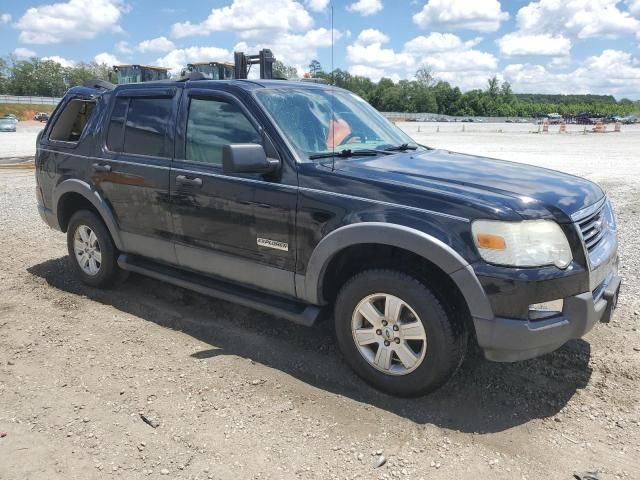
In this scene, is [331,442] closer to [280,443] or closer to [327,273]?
[280,443]

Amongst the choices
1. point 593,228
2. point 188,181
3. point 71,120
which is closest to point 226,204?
point 188,181

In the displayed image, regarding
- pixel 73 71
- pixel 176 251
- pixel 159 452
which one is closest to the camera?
pixel 159 452

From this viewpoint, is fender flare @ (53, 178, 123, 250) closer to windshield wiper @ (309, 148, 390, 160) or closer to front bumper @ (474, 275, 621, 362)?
windshield wiper @ (309, 148, 390, 160)

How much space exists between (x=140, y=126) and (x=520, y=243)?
3.30m

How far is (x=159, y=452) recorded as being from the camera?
2912mm

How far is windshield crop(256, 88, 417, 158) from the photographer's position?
12.7ft

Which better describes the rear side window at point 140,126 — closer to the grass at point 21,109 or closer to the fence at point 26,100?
the grass at point 21,109

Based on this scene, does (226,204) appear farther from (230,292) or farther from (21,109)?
(21,109)

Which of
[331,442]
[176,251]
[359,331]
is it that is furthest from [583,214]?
[176,251]

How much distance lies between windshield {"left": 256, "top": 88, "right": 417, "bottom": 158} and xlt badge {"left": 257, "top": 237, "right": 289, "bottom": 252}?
62 cm

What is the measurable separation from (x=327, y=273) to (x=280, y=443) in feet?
3.71

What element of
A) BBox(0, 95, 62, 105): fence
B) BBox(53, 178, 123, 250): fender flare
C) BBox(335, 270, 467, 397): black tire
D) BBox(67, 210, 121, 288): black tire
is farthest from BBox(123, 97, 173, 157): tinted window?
BBox(0, 95, 62, 105): fence

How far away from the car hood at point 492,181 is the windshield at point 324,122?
0.28 m

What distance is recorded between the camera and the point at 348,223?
11.1 feet
